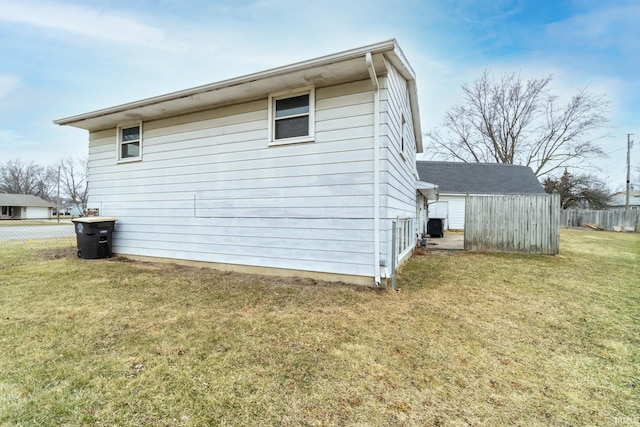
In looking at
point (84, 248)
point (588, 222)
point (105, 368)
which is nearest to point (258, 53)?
point (84, 248)

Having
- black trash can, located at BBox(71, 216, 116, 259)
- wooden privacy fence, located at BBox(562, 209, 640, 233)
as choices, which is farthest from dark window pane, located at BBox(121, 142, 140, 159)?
wooden privacy fence, located at BBox(562, 209, 640, 233)

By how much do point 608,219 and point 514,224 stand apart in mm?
20702

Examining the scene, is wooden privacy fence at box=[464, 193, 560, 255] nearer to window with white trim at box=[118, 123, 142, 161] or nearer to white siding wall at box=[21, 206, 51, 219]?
window with white trim at box=[118, 123, 142, 161]

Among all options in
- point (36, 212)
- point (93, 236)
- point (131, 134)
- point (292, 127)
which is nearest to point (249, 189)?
point (292, 127)

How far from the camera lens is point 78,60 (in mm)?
10047

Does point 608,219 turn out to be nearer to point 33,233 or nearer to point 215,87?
point 215,87

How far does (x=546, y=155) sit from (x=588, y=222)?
6462 millimetres

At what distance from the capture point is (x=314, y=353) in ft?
8.55

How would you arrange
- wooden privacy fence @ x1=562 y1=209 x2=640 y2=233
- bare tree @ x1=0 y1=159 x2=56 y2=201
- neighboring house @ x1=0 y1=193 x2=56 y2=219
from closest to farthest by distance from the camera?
1. wooden privacy fence @ x1=562 y1=209 x2=640 y2=233
2. neighboring house @ x1=0 y1=193 x2=56 y2=219
3. bare tree @ x1=0 y1=159 x2=56 y2=201

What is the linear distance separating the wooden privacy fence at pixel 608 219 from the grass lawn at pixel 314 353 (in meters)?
22.6

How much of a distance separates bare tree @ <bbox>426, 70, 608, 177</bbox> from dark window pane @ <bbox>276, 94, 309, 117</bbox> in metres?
25.4

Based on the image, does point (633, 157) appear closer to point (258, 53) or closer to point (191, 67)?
point (258, 53)

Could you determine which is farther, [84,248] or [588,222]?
[588,222]

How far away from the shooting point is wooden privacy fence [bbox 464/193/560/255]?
8.21 m
